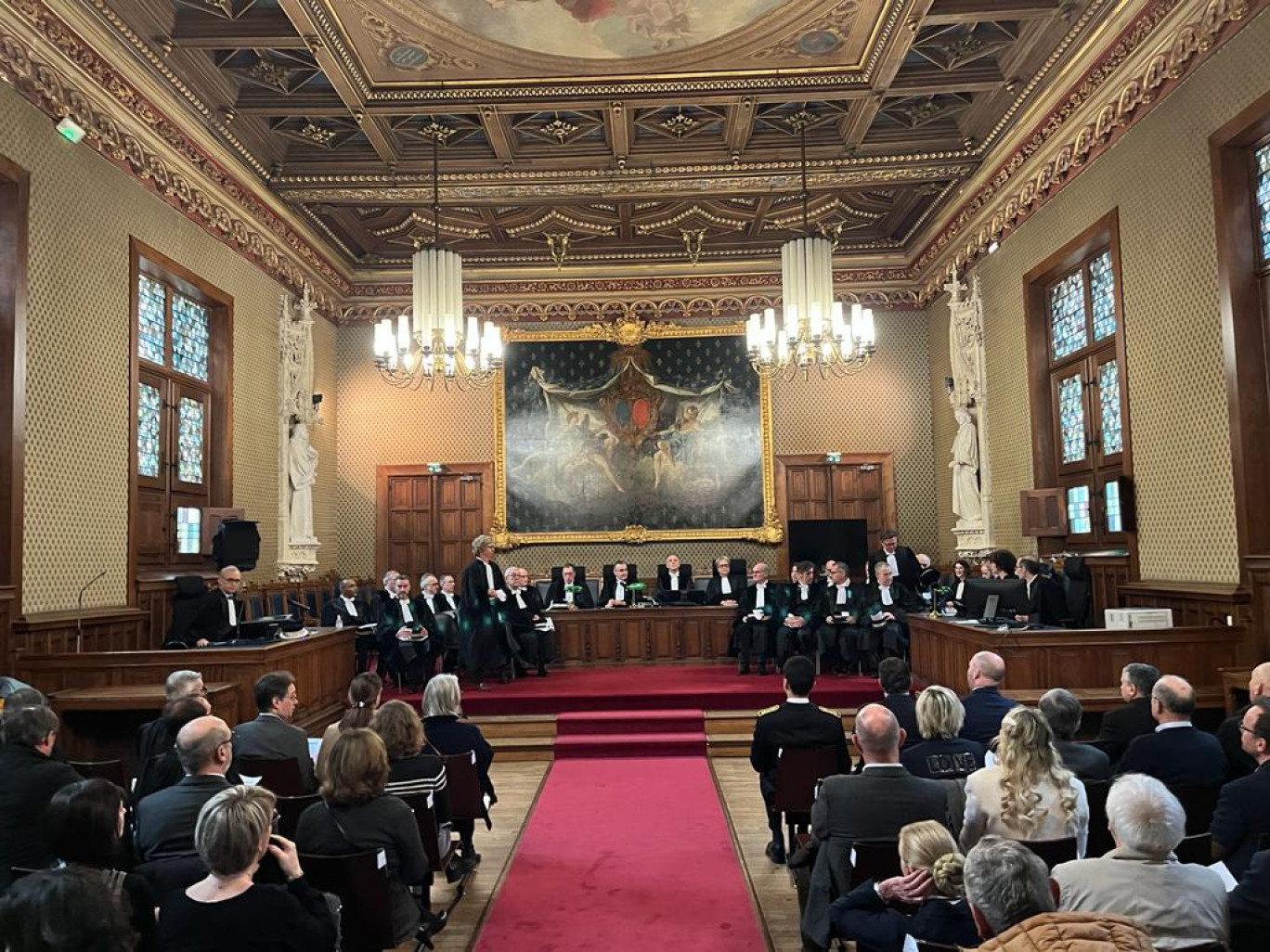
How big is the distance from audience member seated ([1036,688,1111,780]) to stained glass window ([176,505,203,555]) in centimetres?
884

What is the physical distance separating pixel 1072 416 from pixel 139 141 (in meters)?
9.82

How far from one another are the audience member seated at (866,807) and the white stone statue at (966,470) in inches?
376

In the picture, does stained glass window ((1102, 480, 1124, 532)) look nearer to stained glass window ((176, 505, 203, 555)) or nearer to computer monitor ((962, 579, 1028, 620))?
computer monitor ((962, 579, 1028, 620))

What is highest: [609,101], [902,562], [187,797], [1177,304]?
[609,101]

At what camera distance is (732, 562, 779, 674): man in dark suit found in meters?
11.4

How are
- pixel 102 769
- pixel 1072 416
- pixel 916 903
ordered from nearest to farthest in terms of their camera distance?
pixel 916 903, pixel 102 769, pixel 1072 416

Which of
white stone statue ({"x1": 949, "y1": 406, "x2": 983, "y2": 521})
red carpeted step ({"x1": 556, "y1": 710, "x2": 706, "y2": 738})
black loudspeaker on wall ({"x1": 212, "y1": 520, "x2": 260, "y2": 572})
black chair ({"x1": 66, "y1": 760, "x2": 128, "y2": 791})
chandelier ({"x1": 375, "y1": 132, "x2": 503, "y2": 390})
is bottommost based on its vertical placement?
red carpeted step ({"x1": 556, "y1": 710, "x2": 706, "y2": 738})

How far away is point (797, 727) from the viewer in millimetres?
5383

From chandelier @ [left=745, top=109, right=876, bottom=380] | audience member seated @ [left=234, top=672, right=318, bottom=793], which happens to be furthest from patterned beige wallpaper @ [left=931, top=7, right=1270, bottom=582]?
audience member seated @ [left=234, top=672, right=318, bottom=793]

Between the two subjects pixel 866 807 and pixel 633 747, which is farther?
pixel 633 747

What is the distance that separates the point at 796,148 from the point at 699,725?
6.72 meters

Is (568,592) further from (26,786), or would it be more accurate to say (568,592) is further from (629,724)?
(26,786)

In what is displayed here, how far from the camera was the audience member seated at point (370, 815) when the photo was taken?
375 centimetres

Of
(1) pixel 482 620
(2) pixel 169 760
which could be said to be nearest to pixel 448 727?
(2) pixel 169 760
